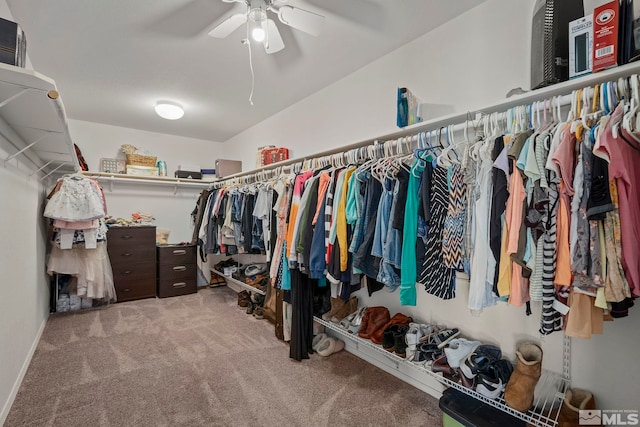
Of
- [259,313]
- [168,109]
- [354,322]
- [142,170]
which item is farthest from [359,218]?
→ [142,170]

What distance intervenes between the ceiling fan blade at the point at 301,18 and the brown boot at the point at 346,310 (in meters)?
1.89

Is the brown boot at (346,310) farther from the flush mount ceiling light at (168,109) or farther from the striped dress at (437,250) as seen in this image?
the flush mount ceiling light at (168,109)

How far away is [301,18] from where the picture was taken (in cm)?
153

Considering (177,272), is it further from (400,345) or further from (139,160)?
(400,345)

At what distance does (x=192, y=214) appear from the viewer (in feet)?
15.1

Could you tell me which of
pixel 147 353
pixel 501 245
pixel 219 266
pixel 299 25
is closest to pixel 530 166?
pixel 501 245

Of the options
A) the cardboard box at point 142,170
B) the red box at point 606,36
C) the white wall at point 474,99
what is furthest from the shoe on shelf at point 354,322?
the cardboard box at point 142,170

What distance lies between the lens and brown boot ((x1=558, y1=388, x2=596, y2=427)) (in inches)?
48.1

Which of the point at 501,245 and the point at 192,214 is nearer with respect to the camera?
the point at 501,245

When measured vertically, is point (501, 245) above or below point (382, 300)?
above

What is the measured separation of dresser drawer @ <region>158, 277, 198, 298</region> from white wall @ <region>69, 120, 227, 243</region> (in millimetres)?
Answer: 849

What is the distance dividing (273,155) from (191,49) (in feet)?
4.04

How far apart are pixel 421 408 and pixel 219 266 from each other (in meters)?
3.38

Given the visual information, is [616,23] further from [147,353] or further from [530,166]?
[147,353]
